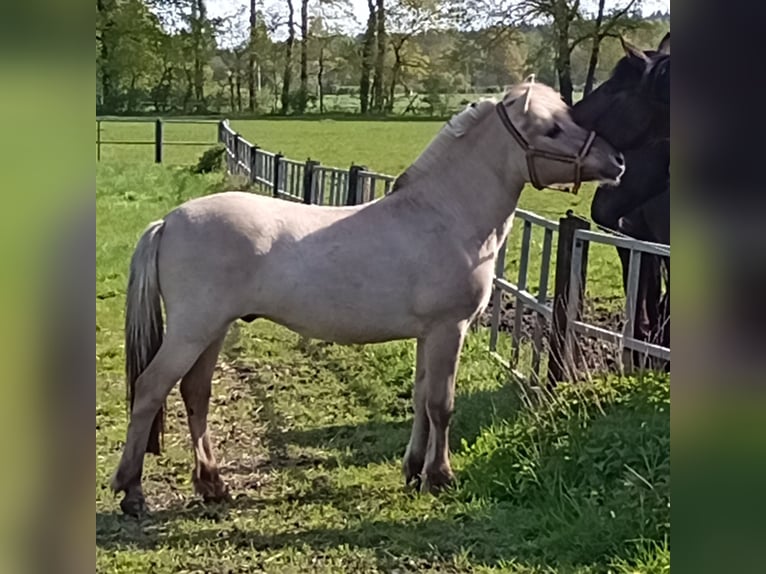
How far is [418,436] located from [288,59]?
0.93m

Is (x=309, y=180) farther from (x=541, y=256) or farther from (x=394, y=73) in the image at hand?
(x=541, y=256)

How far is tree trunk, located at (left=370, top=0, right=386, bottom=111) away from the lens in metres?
2.15

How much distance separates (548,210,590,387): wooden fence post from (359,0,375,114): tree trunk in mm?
547

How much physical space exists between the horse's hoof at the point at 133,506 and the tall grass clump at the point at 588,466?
0.75 metres

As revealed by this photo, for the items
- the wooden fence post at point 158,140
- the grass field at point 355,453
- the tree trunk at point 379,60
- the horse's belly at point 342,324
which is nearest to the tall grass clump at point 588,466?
the grass field at point 355,453

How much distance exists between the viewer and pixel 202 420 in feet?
7.13

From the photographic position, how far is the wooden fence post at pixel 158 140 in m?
→ 2.21

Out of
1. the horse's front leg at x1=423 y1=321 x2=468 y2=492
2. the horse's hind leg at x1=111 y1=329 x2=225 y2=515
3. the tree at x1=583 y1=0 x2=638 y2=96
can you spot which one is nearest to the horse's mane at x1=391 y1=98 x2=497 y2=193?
the tree at x1=583 y1=0 x2=638 y2=96

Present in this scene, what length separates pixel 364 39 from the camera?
216 centimetres
